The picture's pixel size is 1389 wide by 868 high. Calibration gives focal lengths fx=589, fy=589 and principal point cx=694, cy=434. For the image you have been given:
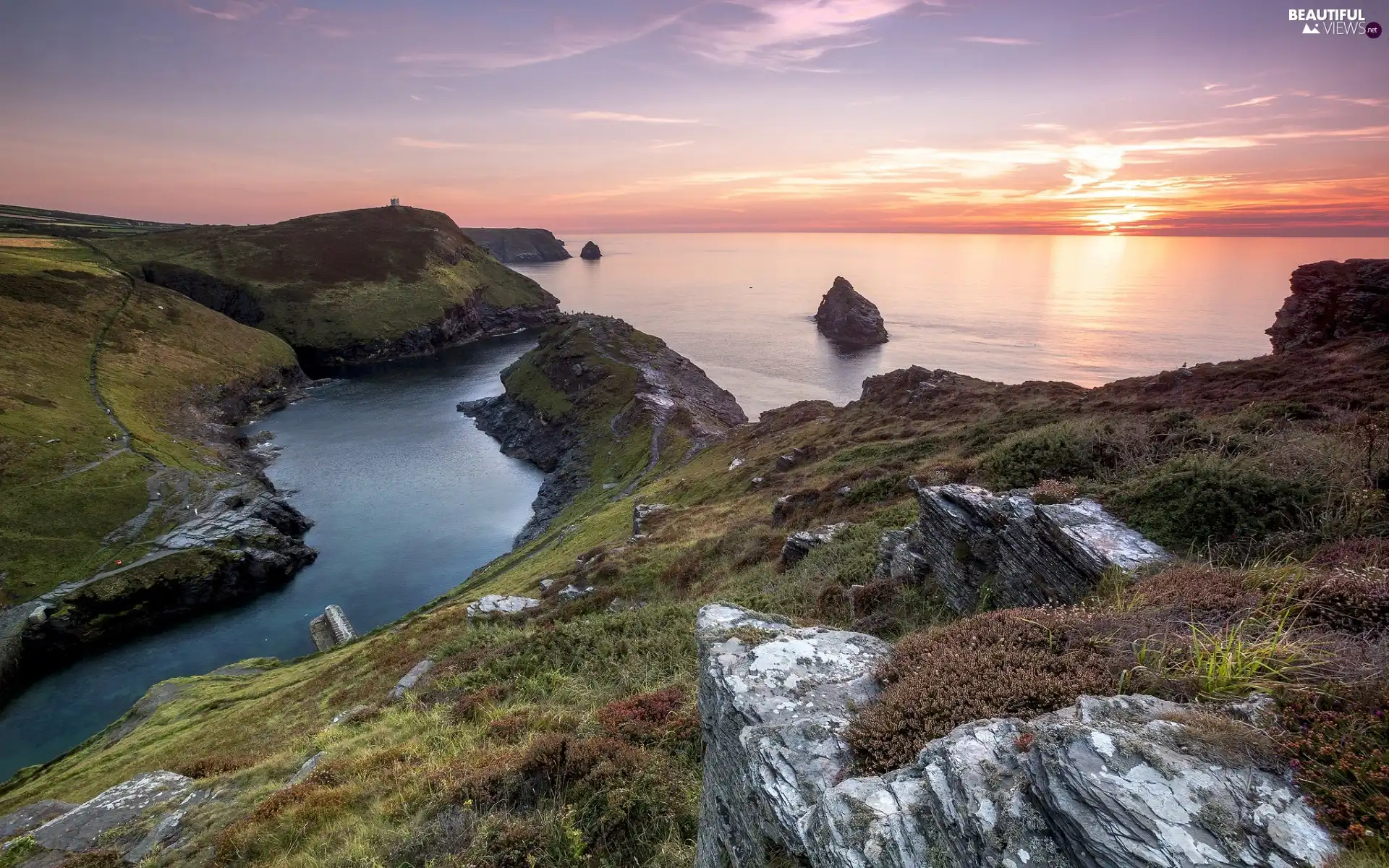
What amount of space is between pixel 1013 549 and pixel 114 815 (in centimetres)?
2426

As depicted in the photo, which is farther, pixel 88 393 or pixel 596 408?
pixel 596 408

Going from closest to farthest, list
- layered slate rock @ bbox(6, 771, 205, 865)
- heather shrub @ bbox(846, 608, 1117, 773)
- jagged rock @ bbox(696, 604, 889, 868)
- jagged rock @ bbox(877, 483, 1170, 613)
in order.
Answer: heather shrub @ bbox(846, 608, 1117, 773) < jagged rock @ bbox(696, 604, 889, 868) < jagged rock @ bbox(877, 483, 1170, 613) < layered slate rock @ bbox(6, 771, 205, 865)

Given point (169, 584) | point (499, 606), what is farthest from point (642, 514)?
point (169, 584)

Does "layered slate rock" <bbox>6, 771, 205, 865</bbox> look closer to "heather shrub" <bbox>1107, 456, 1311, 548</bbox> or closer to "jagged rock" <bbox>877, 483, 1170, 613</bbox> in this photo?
"jagged rock" <bbox>877, 483, 1170, 613</bbox>

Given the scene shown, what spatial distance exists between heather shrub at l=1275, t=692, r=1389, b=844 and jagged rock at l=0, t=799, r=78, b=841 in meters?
30.1

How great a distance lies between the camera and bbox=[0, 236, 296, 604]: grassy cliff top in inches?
2376

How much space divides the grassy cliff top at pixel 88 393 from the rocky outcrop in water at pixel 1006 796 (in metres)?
76.3

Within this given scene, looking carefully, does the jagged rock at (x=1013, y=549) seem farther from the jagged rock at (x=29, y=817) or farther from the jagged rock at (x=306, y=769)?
the jagged rock at (x=29, y=817)

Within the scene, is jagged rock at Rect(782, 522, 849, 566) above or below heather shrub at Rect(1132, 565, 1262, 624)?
below

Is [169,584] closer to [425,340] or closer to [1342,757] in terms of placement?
[1342,757]

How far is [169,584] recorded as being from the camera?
190 ft

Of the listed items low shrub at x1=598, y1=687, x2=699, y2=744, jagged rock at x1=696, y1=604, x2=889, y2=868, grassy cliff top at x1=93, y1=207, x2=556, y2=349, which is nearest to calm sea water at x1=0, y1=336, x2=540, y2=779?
grassy cliff top at x1=93, y1=207, x2=556, y2=349

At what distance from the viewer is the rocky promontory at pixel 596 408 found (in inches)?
3223

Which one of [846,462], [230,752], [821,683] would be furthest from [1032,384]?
[230,752]
